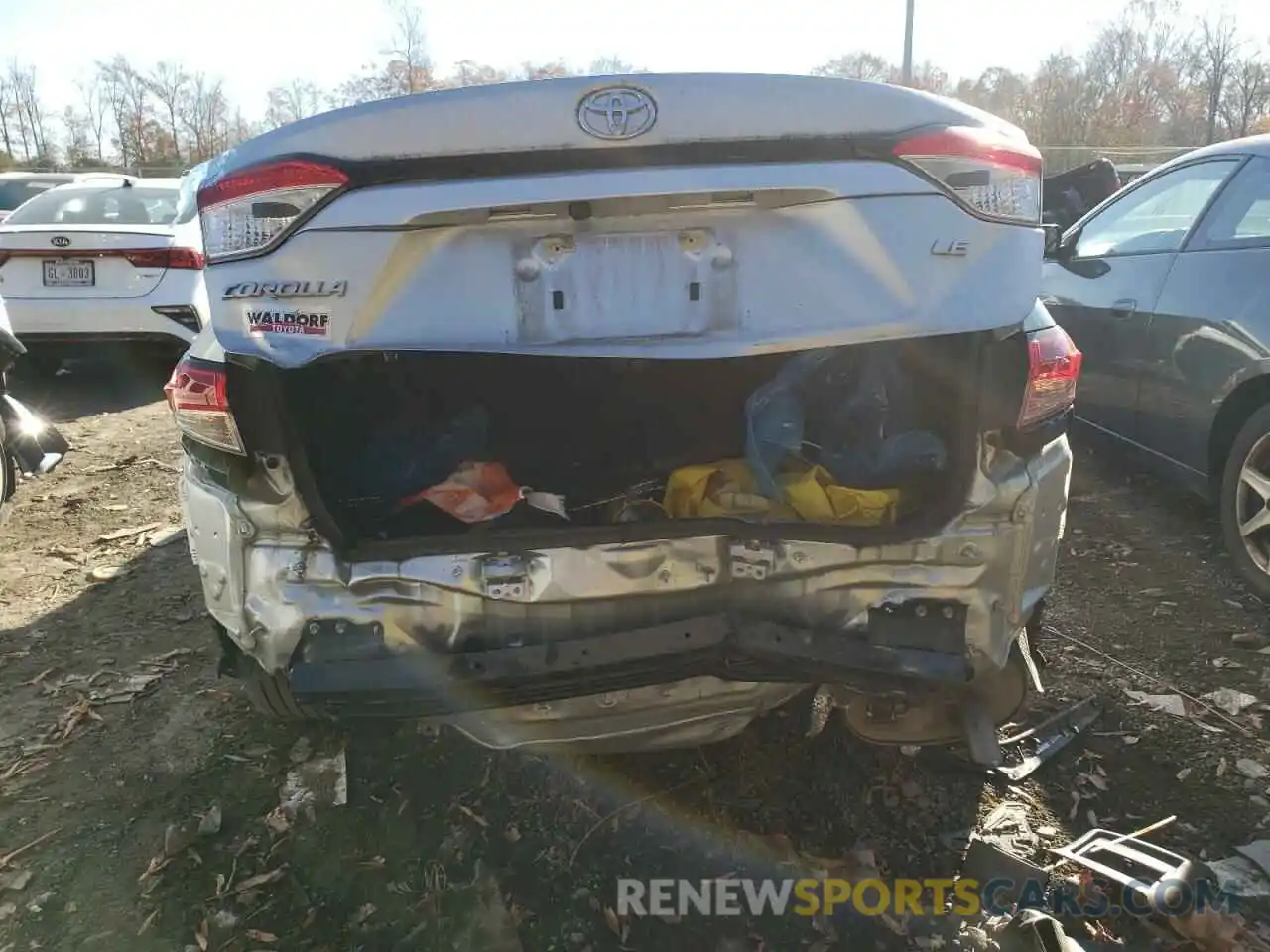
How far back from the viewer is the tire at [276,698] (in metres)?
2.14

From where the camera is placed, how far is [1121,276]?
449 cm

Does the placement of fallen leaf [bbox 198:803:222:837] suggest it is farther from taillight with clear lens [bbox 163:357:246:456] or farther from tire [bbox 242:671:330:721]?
taillight with clear lens [bbox 163:357:246:456]

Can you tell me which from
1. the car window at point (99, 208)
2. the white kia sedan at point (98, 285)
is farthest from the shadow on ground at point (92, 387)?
the car window at point (99, 208)

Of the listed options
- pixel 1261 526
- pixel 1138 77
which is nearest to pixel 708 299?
pixel 1261 526

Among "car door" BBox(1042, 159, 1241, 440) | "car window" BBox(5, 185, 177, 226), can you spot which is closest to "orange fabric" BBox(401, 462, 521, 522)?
"car door" BBox(1042, 159, 1241, 440)

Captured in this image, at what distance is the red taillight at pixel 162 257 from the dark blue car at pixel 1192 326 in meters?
5.83

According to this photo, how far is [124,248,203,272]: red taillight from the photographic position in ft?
22.9

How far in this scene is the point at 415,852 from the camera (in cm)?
248

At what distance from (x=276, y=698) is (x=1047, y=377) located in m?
1.86

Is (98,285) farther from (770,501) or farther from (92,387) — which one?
(770,501)

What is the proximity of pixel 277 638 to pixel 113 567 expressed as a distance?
2698 millimetres

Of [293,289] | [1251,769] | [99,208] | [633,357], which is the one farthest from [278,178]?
[99,208]

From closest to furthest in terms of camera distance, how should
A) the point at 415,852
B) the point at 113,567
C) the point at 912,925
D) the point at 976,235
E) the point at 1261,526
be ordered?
the point at 976,235 → the point at 912,925 → the point at 415,852 → the point at 1261,526 → the point at 113,567

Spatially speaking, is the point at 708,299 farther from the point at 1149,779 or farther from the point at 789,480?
the point at 1149,779
